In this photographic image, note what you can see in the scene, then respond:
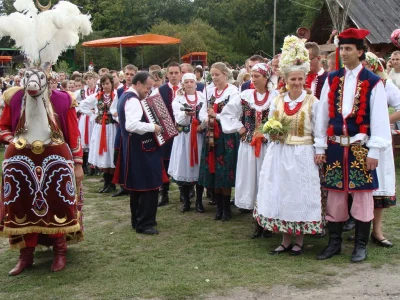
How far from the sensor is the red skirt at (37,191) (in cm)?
498

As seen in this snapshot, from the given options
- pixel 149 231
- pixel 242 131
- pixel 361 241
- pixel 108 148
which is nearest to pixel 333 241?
pixel 361 241

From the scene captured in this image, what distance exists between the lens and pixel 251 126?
642 cm

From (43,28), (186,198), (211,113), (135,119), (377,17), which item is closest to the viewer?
(43,28)

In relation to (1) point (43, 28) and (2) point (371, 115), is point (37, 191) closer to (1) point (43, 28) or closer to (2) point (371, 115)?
(1) point (43, 28)

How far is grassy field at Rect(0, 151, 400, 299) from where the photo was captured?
4738mm

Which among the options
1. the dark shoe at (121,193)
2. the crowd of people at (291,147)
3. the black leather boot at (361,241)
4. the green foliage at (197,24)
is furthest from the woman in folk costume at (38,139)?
the green foliage at (197,24)

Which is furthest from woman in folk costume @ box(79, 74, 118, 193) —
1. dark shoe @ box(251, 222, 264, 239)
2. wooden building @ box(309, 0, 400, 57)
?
wooden building @ box(309, 0, 400, 57)

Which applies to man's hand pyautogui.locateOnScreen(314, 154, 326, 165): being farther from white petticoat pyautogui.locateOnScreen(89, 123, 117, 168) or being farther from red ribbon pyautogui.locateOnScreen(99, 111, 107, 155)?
red ribbon pyautogui.locateOnScreen(99, 111, 107, 155)

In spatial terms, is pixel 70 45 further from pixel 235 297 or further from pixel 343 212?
pixel 343 212

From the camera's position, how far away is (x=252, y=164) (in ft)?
21.0

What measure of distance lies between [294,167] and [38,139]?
2544mm

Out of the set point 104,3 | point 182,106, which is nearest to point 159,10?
point 104,3

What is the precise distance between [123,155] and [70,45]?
1.80 meters

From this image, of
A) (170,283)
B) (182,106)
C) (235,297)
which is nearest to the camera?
(235,297)
